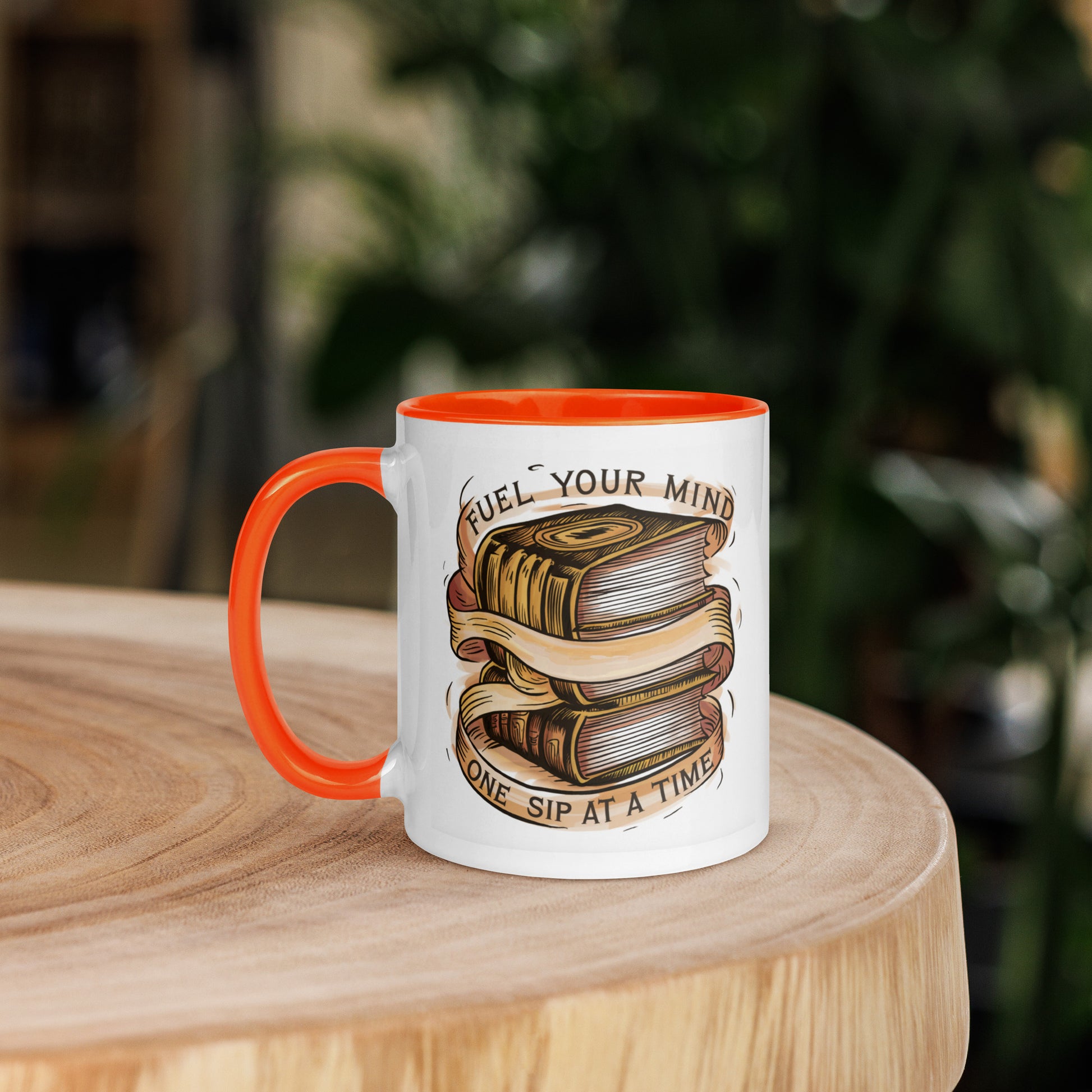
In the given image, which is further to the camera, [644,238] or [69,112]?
[69,112]

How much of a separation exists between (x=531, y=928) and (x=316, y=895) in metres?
0.05

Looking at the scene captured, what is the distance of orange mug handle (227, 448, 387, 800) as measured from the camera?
1.15 ft

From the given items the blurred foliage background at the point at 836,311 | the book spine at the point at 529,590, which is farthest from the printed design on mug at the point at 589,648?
the blurred foliage background at the point at 836,311

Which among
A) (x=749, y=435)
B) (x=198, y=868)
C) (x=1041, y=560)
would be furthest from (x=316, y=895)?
(x=1041, y=560)

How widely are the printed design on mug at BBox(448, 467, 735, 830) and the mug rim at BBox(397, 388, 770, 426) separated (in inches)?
1.4

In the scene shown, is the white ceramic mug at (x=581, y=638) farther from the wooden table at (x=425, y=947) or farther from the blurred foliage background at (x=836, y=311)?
the blurred foliage background at (x=836, y=311)

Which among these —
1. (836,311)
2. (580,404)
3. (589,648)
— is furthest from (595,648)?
(836,311)

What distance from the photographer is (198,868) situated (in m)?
0.33

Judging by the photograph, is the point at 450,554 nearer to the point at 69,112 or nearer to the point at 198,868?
the point at 198,868

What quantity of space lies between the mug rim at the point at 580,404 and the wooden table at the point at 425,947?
115 mm

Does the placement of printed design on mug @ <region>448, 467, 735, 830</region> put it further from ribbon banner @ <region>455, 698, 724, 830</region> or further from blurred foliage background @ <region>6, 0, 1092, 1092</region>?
blurred foliage background @ <region>6, 0, 1092, 1092</region>

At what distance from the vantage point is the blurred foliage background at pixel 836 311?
1212 millimetres

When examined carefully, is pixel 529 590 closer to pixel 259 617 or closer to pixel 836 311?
pixel 259 617

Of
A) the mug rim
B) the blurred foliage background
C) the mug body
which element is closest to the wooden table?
the mug body
